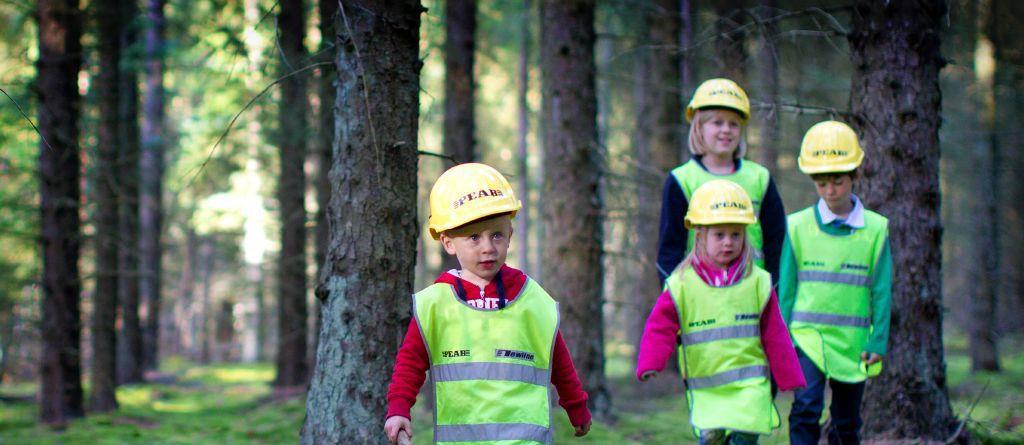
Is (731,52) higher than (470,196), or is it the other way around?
(731,52)

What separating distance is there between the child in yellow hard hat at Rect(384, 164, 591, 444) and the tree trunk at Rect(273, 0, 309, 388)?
29.7 feet

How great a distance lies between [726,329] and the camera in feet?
14.8

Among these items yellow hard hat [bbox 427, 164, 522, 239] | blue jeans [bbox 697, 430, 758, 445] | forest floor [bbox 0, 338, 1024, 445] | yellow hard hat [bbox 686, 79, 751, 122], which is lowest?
forest floor [bbox 0, 338, 1024, 445]

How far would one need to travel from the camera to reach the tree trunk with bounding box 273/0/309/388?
13.0 metres

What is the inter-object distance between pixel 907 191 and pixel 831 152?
5.19 feet

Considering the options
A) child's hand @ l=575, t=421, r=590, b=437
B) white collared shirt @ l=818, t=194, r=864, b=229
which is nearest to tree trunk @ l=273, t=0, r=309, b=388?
white collared shirt @ l=818, t=194, r=864, b=229

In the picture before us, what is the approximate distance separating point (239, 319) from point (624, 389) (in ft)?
Result: 88.9

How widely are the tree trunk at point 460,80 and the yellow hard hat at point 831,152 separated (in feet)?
21.3

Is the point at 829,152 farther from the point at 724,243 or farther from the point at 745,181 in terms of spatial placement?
the point at 724,243

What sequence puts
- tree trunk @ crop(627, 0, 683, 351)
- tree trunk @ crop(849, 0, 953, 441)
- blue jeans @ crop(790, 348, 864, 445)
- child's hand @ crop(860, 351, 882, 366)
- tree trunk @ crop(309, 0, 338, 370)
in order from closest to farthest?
blue jeans @ crop(790, 348, 864, 445)
child's hand @ crop(860, 351, 882, 366)
tree trunk @ crop(849, 0, 953, 441)
tree trunk @ crop(309, 0, 338, 370)
tree trunk @ crop(627, 0, 683, 351)

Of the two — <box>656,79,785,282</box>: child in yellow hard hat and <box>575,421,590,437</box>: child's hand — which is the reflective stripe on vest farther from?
<box>656,79,785,282</box>: child in yellow hard hat

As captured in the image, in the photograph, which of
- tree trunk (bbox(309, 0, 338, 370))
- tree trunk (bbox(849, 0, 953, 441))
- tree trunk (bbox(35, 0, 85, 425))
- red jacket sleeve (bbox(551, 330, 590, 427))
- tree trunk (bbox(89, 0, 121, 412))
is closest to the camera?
red jacket sleeve (bbox(551, 330, 590, 427))

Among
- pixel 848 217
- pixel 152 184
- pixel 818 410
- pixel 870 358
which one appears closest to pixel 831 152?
pixel 848 217

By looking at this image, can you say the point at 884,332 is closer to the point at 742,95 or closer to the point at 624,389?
the point at 742,95
